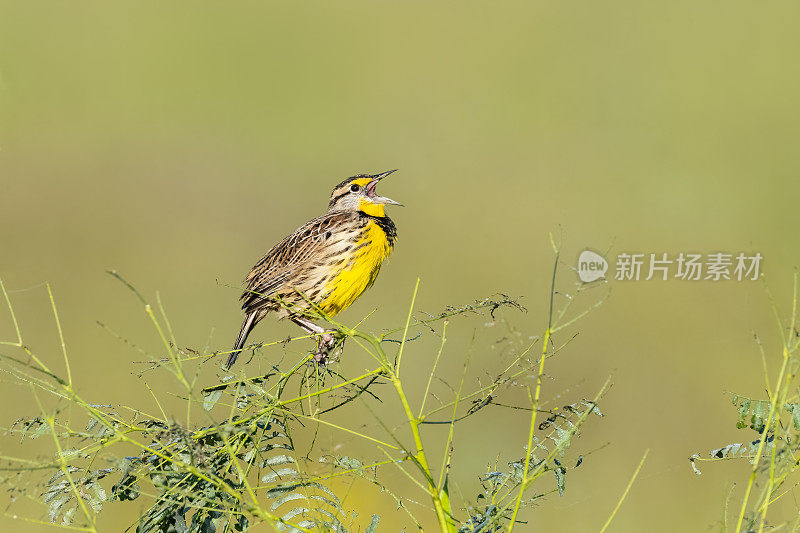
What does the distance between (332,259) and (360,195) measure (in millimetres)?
297

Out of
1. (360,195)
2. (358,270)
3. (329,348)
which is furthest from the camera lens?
(360,195)

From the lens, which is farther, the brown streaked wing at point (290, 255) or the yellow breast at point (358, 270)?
the brown streaked wing at point (290, 255)

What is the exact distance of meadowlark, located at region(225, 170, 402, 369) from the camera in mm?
3342

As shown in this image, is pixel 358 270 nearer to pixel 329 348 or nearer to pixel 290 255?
pixel 290 255

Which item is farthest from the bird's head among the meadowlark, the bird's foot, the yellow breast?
the bird's foot

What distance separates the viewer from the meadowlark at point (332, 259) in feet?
11.0

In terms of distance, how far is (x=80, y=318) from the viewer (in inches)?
284

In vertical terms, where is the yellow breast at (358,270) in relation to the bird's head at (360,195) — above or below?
below

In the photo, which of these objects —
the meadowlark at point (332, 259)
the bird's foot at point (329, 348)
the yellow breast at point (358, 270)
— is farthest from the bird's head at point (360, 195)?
the bird's foot at point (329, 348)

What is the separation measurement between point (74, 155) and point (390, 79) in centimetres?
470

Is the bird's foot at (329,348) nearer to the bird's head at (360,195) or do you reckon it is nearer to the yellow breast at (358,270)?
the yellow breast at (358,270)

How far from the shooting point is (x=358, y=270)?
3.34 metres

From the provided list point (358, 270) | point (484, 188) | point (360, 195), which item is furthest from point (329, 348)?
point (484, 188)

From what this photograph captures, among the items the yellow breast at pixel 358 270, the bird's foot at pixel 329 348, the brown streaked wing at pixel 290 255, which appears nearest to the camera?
the bird's foot at pixel 329 348
